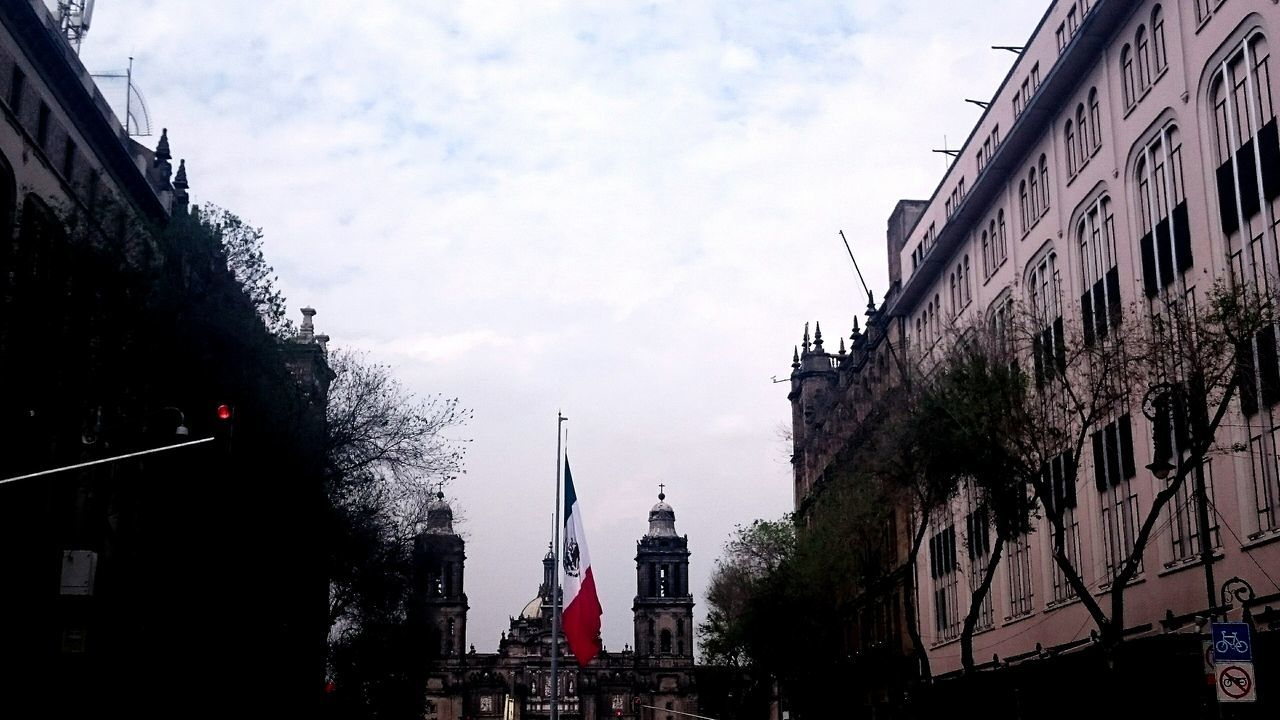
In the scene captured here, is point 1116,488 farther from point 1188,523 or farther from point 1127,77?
point 1127,77

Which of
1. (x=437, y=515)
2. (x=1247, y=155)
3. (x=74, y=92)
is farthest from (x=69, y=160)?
(x=437, y=515)

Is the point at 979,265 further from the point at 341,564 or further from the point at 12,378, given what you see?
the point at 12,378

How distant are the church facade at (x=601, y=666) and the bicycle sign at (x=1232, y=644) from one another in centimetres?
13482

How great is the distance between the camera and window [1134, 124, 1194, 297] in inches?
1238

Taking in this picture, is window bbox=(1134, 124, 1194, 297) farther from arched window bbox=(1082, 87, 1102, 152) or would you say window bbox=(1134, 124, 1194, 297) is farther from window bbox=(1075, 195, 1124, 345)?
arched window bbox=(1082, 87, 1102, 152)

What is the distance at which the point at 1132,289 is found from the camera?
34188 millimetres

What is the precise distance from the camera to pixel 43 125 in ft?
123

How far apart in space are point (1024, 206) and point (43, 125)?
2704 centimetres

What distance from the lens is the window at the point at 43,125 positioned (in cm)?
3706

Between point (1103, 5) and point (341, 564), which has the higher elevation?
point (1103, 5)

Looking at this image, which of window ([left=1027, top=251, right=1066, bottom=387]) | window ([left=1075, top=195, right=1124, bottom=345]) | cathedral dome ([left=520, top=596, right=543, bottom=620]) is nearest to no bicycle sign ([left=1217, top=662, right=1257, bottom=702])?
window ([left=1075, top=195, right=1124, bottom=345])

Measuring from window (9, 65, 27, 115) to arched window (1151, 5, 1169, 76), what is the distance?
26202mm

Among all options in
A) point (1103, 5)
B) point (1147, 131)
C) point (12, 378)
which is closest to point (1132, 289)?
Answer: point (1147, 131)

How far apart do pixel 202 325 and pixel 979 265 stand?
25.9 m
